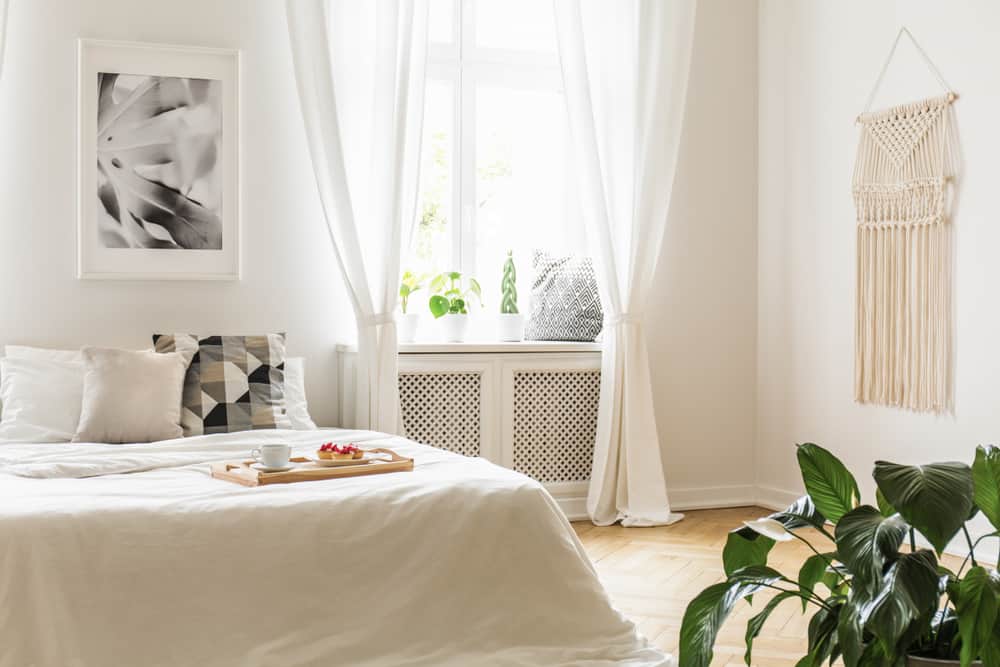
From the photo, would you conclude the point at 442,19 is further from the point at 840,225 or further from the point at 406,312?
the point at 840,225

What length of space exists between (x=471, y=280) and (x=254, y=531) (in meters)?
2.55

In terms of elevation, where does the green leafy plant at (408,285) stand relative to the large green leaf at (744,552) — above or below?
above

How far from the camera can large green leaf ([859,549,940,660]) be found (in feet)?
4.58

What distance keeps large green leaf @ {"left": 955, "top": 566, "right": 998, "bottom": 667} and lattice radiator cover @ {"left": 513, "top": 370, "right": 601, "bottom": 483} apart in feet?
10.3

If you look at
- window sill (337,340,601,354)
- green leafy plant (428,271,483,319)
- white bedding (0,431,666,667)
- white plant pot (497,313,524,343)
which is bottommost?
white bedding (0,431,666,667)

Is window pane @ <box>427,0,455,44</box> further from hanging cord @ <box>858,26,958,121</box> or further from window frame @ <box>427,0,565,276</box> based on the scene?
hanging cord @ <box>858,26,958,121</box>

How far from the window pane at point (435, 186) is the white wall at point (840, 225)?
1575mm

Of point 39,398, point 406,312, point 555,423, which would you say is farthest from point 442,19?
point 39,398

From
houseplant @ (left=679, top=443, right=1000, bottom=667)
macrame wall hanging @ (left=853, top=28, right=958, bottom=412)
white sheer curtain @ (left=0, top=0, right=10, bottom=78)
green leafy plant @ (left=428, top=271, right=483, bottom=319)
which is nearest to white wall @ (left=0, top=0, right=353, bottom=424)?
white sheer curtain @ (left=0, top=0, right=10, bottom=78)

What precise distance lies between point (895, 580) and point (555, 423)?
3.22 meters

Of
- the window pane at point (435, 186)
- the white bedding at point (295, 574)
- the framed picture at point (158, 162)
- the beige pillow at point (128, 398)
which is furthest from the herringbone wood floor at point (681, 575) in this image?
the framed picture at point (158, 162)

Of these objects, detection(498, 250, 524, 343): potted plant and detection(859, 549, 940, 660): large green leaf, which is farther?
detection(498, 250, 524, 343): potted plant

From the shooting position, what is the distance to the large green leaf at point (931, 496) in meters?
1.41

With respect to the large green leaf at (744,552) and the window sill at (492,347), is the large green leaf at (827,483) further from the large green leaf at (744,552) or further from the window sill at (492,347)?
the window sill at (492,347)
